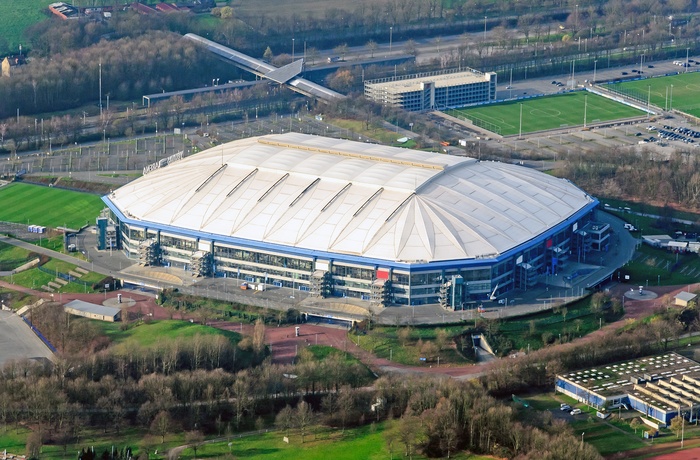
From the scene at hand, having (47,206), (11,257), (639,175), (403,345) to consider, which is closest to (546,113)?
(639,175)

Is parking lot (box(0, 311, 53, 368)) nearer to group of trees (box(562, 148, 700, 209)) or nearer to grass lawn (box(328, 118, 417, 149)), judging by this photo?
grass lawn (box(328, 118, 417, 149))

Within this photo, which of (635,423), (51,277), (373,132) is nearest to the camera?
(635,423)

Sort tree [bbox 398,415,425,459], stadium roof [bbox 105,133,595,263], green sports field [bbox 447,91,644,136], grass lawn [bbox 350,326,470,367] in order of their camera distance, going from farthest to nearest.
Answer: green sports field [bbox 447,91,644,136], stadium roof [bbox 105,133,595,263], grass lawn [bbox 350,326,470,367], tree [bbox 398,415,425,459]

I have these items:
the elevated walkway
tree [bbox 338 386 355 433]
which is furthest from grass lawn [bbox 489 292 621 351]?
the elevated walkway

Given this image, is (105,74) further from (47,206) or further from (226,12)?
(47,206)

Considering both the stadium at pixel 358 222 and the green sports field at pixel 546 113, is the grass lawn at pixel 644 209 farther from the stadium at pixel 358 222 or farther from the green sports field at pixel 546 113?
the green sports field at pixel 546 113

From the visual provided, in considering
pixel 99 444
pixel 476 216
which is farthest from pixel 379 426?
pixel 476 216

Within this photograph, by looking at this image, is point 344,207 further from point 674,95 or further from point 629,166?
point 674,95
